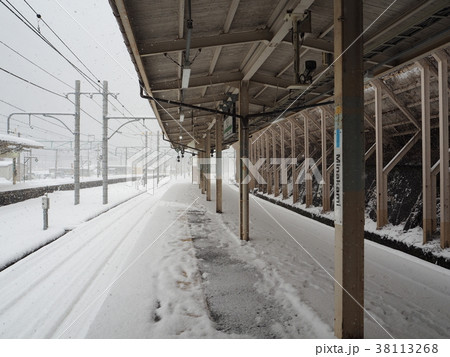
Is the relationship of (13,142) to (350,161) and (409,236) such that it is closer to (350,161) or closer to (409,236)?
(350,161)

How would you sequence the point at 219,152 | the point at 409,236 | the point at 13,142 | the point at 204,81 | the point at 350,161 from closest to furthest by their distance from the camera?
the point at 350,161 → the point at 409,236 → the point at 204,81 → the point at 219,152 → the point at 13,142

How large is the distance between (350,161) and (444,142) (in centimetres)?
436

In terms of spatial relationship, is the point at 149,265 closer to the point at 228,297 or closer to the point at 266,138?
the point at 228,297

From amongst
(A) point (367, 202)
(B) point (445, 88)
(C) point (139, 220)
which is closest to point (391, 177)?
(A) point (367, 202)

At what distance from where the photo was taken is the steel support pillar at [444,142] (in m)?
5.48

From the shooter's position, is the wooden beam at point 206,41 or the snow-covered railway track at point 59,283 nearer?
the snow-covered railway track at point 59,283

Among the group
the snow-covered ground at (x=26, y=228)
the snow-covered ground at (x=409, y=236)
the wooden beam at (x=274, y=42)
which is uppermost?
the wooden beam at (x=274, y=42)

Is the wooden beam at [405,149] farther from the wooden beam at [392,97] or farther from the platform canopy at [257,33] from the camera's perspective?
the platform canopy at [257,33]

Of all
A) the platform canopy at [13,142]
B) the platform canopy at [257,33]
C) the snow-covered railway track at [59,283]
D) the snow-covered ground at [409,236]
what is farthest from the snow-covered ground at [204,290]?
the platform canopy at [13,142]

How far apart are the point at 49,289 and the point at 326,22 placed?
6.43 metres

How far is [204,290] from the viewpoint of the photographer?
415 cm

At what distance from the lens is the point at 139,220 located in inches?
400

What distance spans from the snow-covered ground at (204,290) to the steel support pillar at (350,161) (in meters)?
0.61

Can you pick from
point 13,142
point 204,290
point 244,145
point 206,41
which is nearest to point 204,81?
point 244,145
